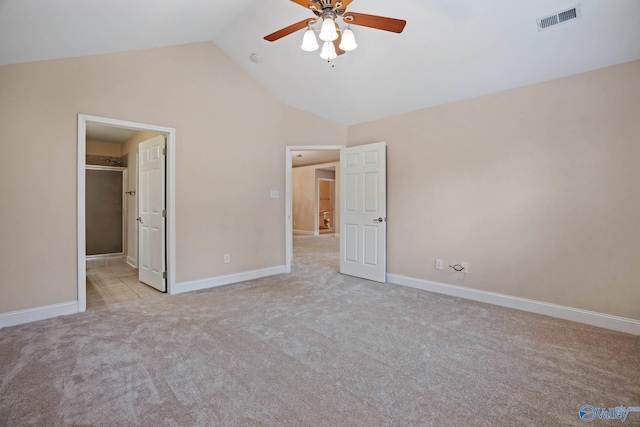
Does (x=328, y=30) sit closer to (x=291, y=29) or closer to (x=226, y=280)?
(x=291, y=29)

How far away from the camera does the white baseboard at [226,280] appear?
13.7 feet

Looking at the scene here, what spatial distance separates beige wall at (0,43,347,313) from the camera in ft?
9.98

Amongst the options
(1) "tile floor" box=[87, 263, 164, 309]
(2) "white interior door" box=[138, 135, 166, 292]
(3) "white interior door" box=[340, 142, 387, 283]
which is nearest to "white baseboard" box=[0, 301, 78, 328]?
(1) "tile floor" box=[87, 263, 164, 309]

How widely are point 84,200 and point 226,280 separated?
1.97 m

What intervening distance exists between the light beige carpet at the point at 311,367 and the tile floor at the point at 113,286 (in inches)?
15.8

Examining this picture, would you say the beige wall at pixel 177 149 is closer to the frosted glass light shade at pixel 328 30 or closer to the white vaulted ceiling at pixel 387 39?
the white vaulted ceiling at pixel 387 39

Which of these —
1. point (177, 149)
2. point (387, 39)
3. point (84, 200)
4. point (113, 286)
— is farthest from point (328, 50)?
point (113, 286)

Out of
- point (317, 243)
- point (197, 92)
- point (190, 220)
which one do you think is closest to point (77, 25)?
point (197, 92)

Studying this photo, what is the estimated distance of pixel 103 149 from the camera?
254 inches

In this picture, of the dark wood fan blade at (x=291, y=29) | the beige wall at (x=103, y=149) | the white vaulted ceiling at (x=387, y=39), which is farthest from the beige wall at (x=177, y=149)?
the beige wall at (x=103, y=149)

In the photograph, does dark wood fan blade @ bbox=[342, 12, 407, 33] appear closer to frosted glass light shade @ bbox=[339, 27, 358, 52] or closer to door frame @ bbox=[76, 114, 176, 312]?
frosted glass light shade @ bbox=[339, 27, 358, 52]

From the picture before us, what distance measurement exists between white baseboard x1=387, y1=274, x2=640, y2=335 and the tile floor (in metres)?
3.47

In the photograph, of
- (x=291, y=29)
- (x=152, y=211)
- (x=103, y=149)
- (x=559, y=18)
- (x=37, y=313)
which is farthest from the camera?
(x=103, y=149)

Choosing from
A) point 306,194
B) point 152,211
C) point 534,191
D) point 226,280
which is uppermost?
point 306,194
